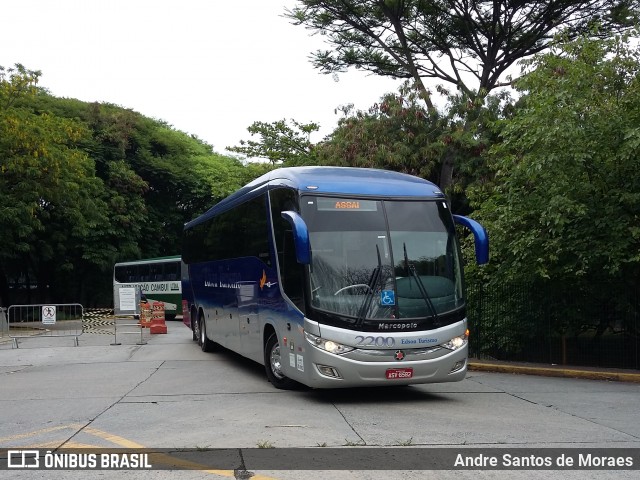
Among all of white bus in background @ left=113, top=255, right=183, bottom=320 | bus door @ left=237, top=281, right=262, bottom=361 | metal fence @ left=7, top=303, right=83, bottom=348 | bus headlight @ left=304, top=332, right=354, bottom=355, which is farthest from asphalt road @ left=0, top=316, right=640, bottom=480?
white bus in background @ left=113, top=255, right=183, bottom=320

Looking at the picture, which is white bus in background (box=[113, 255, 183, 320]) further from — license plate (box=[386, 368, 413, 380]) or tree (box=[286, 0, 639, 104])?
license plate (box=[386, 368, 413, 380])

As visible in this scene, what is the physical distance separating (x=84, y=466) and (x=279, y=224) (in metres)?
5.32

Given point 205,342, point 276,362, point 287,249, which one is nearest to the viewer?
point 287,249

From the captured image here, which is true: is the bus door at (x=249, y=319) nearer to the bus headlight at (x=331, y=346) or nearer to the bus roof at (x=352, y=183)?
the bus roof at (x=352, y=183)

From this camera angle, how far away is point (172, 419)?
9117 millimetres

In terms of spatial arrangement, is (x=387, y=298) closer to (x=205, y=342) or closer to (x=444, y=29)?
(x=205, y=342)

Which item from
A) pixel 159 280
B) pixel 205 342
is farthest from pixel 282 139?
pixel 205 342

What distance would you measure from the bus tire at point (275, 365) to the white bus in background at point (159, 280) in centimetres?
2593

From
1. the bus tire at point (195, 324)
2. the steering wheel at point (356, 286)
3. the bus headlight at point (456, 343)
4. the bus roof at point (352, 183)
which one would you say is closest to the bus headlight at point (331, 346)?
the steering wheel at point (356, 286)

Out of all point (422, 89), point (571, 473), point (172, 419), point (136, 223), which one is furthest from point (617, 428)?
point (136, 223)

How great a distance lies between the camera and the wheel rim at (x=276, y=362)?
1152cm

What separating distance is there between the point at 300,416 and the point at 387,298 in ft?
6.71

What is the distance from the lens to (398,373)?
9.96 m

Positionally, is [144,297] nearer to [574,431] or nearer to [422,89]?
[422,89]
